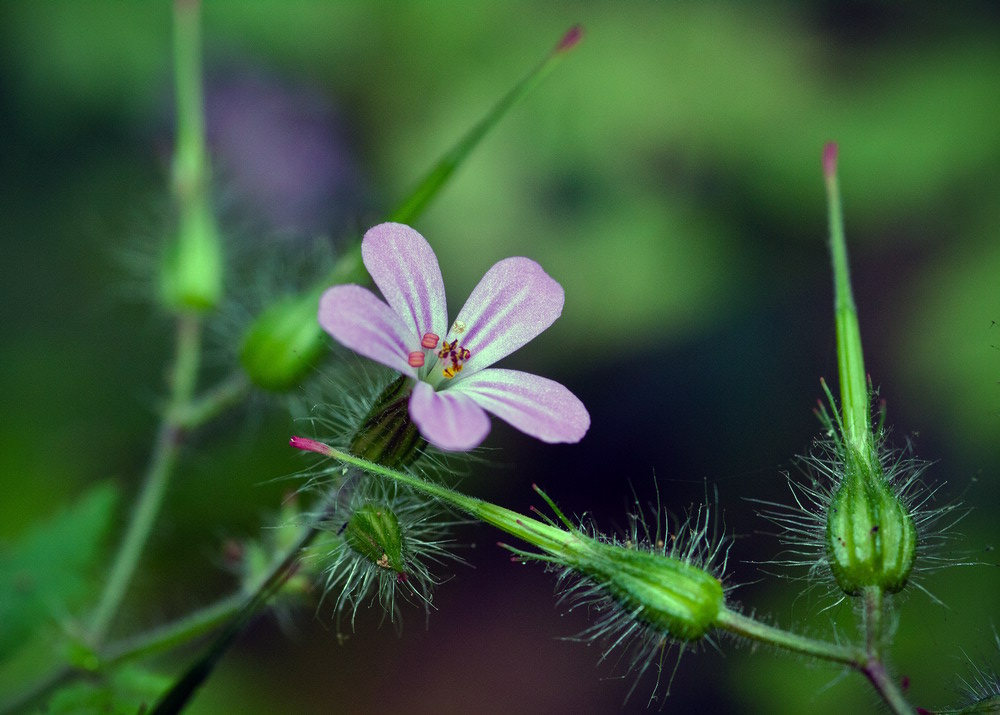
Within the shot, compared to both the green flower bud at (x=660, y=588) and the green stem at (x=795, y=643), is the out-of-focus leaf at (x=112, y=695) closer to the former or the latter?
the green flower bud at (x=660, y=588)

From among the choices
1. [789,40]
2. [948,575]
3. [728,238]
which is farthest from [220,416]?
[789,40]

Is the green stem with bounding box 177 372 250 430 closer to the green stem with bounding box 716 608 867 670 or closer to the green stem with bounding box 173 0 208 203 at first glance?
the green stem with bounding box 173 0 208 203

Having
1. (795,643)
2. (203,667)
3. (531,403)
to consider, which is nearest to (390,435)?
(531,403)

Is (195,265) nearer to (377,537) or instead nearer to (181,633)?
(181,633)

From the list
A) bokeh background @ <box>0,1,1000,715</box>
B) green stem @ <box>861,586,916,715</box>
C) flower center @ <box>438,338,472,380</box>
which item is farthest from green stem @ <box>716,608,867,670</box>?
bokeh background @ <box>0,1,1000,715</box>

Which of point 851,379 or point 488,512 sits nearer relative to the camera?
point 488,512

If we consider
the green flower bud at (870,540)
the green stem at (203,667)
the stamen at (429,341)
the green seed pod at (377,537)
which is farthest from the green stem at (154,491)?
the green flower bud at (870,540)
